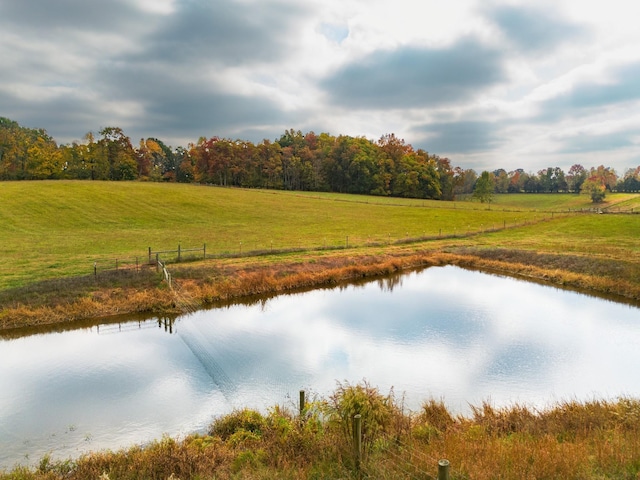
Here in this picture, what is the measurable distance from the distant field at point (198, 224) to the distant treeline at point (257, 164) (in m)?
19.9

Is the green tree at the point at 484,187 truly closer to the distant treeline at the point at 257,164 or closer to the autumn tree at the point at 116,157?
the distant treeline at the point at 257,164

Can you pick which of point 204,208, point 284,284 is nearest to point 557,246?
point 284,284

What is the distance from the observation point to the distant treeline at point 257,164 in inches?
3243

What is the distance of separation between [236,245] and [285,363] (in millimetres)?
23519

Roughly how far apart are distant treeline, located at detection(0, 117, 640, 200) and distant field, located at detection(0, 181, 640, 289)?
19877 millimetres

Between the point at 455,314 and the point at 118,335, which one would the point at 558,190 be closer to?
the point at 455,314

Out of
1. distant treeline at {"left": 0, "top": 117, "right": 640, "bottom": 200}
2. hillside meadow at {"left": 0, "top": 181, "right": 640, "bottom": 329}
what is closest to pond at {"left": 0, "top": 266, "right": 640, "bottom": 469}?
hillside meadow at {"left": 0, "top": 181, "right": 640, "bottom": 329}

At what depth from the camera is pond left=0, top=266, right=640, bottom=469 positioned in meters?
11.4

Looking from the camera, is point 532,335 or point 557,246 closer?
point 532,335

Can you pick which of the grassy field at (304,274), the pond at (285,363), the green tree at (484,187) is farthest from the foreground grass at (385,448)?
the green tree at (484,187)

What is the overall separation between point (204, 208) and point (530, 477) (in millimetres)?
57795

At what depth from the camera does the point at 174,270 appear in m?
25.5

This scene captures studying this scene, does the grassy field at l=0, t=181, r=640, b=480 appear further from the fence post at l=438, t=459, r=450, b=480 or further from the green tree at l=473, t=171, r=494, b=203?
the green tree at l=473, t=171, r=494, b=203

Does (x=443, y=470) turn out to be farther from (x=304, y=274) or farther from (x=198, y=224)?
(x=198, y=224)
